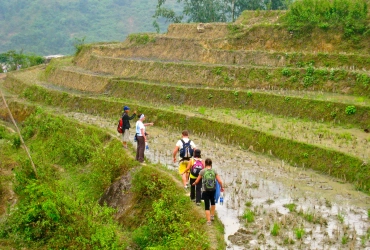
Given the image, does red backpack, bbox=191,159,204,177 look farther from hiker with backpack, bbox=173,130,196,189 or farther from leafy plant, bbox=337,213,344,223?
leafy plant, bbox=337,213,344,223

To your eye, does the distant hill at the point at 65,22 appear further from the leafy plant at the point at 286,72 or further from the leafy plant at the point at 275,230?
the leafy plant at the point at 275,230

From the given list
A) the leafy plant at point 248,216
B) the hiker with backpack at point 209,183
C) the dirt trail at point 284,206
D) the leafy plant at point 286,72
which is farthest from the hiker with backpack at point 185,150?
the leafy plant at point 286,72

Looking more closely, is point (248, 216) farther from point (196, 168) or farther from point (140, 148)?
point (140, 148)

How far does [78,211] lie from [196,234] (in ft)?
10.4

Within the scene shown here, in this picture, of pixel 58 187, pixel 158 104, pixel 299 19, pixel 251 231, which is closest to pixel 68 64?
pixel 158 104

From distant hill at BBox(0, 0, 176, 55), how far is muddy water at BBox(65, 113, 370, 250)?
2934 inches

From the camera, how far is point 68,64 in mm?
42250

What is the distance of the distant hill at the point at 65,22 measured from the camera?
88.9 m

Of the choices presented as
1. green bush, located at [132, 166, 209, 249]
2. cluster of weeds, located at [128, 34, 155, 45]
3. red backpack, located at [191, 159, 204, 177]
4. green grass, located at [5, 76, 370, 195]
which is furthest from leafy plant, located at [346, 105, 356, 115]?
cluster of weeds, located at [128, 34, 155, 45]

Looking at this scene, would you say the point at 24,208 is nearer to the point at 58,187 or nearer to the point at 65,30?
the point at 58,187

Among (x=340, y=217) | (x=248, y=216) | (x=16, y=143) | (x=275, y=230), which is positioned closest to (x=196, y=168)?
(x=248, y=216)

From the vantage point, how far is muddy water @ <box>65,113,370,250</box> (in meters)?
11.2

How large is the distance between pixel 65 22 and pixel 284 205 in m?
89.2

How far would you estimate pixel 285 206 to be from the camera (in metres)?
13.3
